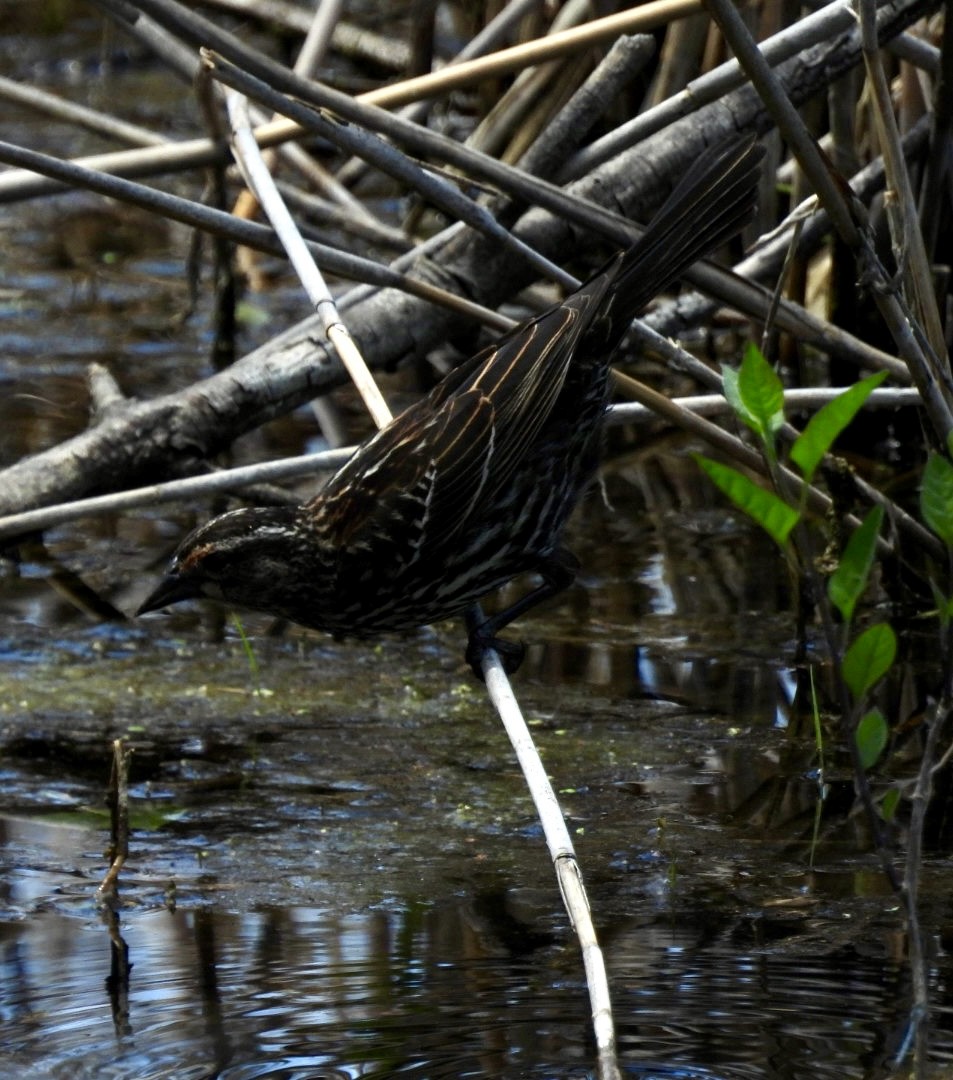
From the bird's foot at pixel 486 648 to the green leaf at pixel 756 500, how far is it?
4.42ft

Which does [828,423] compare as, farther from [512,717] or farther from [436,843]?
[436,843]

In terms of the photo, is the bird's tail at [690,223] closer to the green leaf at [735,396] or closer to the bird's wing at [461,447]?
the bird's wing at [461,447]

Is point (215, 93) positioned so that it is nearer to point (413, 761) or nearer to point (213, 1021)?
point (413, 761)

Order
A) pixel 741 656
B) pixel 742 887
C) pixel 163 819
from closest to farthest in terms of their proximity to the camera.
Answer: pixel 742 887 < pixel 163 819 < pixel 741 656

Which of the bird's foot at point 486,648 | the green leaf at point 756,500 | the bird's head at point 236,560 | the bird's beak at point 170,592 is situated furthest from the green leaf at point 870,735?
the bird's beak at point 170,592

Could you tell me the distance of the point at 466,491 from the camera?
4055mm

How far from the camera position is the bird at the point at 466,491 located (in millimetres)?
Answer: 4082

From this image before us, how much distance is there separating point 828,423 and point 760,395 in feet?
0.66

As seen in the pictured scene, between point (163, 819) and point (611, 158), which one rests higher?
point (611, 158)

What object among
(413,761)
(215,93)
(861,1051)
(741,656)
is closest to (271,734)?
(413,761)

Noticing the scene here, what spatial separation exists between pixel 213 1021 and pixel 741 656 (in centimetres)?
219

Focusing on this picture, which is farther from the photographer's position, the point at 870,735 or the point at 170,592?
the point at 170,592

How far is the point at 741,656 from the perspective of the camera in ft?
15.7

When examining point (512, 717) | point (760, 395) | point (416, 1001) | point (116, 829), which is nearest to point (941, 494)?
point (760, 395)
